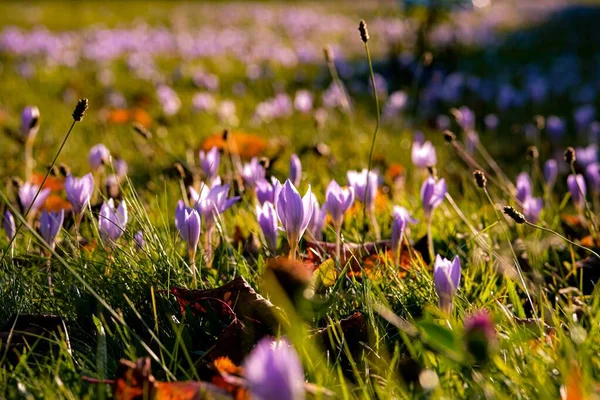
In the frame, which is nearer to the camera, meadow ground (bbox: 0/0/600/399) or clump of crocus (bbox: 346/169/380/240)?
meadow ground (bbox: 0/0/600/399)

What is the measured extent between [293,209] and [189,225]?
0.36 m

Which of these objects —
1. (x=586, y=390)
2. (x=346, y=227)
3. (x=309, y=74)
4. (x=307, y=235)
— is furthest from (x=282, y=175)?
(x=309, y=74)

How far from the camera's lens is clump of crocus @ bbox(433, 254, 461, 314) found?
5.68 ft

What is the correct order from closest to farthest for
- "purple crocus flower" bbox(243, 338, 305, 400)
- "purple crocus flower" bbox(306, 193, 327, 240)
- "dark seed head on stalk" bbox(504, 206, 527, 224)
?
"purple crocus flower" bbox(243, 338, 305, 400), "dark seed head on stalk" bbox(504, 206, 527, 224), "purple crocus flower" bbox(306, 193, 327, 240)

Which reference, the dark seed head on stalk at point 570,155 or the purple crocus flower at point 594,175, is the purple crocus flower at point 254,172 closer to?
the dark seed head on stalk at point 570,155

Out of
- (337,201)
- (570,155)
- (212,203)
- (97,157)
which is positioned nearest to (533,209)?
(570,155)

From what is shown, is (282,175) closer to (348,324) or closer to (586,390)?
(348,324)

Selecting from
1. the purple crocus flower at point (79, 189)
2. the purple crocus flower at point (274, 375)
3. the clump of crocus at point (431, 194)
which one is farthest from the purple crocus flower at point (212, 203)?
the purple crocus flower at point (274, 375)

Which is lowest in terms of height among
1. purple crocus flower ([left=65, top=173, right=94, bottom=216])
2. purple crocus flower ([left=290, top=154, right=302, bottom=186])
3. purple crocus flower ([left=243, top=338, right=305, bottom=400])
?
purple crocus flower ([left=290, top=154, right=302, bottom=186])

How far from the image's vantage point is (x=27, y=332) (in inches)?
67.5

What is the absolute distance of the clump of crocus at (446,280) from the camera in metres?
1.73

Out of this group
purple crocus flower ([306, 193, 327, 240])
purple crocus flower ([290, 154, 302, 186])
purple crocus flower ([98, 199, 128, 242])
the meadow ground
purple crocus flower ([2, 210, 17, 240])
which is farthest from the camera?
purple crocus flower ([290, 154, 302, 186])

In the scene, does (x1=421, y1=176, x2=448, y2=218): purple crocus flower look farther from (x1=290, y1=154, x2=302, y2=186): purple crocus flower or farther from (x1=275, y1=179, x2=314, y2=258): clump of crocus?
(x1=275, y1=179, x2=314, y2=258): clump of crocus

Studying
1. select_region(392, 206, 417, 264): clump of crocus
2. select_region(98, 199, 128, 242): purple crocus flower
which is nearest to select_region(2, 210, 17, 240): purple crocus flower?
select_region(98, 199, 128, 242): purple crocus flower
